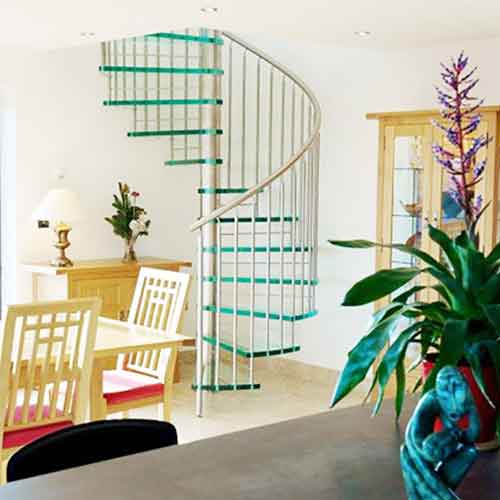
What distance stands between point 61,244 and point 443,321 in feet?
16.1

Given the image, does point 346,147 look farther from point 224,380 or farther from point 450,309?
point 450,309

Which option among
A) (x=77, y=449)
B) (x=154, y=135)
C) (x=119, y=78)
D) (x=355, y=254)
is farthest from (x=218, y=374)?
(x=77, y=449)

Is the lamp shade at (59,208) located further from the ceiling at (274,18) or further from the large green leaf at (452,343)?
the large green leaf at (452,343)

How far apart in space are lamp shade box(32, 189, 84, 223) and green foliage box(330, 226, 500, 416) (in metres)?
4.66

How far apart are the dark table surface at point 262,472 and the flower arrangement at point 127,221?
4844 mm

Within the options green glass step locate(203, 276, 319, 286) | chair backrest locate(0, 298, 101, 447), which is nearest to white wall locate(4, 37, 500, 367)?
green glass step locate(203, 276, 319, 286)

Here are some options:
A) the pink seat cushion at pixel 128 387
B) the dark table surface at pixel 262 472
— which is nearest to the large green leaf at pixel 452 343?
the dark table surface at pixel 262 472

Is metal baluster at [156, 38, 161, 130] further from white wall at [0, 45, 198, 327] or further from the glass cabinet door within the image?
the glass cabinet door

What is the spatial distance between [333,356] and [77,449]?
4929 mm

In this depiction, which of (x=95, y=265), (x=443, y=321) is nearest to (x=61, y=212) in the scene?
(x=95, y=265)

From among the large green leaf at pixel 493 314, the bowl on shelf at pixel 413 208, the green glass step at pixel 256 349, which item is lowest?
the green glass step at pixel 256 349

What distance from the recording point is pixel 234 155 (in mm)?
7305

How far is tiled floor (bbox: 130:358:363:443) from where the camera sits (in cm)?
561

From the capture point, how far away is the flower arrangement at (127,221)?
666 centimetres
